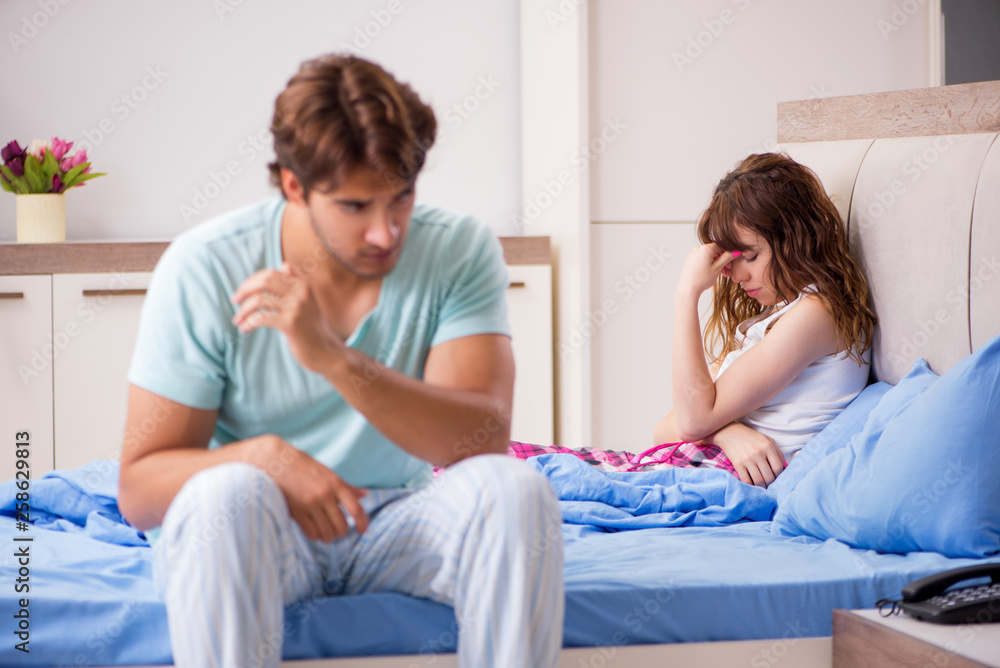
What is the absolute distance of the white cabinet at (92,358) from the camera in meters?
2.68

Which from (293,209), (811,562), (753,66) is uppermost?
(753,66)

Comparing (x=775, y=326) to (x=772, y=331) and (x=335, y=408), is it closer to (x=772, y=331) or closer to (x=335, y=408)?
(x=772, y=331)

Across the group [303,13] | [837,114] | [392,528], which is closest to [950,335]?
[837,114]

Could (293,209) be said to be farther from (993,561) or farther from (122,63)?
(122,63)

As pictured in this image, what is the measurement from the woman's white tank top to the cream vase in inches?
88.2

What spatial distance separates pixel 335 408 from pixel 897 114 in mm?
1444

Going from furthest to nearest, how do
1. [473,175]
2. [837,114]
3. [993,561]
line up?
1. [473,175]
2. [837,114]
3. [993,561]

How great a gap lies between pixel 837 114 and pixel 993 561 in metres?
1.15

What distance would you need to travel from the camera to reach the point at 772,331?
5.63 ft

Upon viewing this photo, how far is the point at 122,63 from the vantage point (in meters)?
3.10
